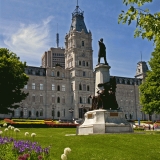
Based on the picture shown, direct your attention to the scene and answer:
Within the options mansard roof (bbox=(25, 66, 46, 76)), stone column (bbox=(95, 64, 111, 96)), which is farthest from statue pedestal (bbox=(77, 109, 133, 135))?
mansard roof (bbox=(25, 66, 46, 76))

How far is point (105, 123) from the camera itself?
67.7ft

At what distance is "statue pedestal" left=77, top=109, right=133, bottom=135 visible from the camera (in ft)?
67.1

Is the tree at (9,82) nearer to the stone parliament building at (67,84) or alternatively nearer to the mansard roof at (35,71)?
the stone parliament building at (67,84)

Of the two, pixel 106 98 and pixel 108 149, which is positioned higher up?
pixel 106 98

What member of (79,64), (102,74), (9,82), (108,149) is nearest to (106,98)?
(102,74)

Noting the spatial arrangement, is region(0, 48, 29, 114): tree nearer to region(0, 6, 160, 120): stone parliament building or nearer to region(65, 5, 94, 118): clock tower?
region(0, 6, 160, 120): stone parliament building

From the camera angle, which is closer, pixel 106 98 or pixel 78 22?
pixel 106 98

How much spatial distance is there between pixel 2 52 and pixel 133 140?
27729mm

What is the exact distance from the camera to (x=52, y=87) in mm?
79688

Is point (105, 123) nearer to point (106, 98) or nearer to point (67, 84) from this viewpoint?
point (106, 98)

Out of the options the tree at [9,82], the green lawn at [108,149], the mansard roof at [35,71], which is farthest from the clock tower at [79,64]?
the green lawn at [108,149]

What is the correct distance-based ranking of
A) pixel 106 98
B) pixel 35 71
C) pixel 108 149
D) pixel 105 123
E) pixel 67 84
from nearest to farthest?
pixel 108 149, pixel 105 123, pixel 106 98, pixel 35 71, pixel 67 84

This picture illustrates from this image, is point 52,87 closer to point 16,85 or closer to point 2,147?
point 16,85

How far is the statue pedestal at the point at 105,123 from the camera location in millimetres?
20462
